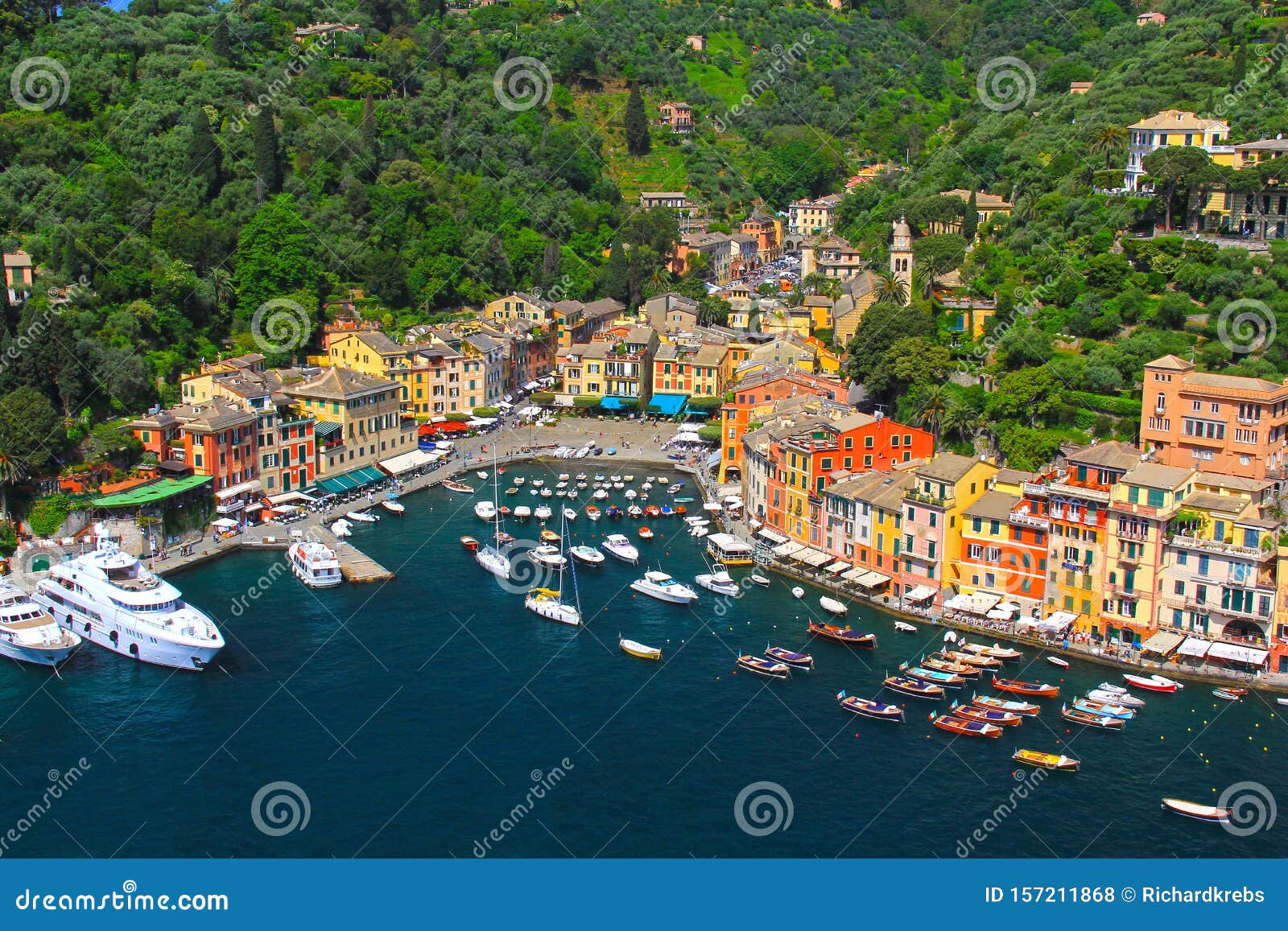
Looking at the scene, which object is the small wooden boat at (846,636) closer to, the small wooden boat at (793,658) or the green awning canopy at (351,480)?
the small wooden boat at (793,658)

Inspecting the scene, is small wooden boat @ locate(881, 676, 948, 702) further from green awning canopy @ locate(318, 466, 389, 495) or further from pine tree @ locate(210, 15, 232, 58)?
pine tree @ locate(210, 15, 232, 58)

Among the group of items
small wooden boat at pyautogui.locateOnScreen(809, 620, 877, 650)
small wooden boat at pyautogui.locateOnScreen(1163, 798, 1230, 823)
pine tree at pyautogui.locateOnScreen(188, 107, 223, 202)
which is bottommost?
small wooden boat at pyautogui.locateOnScreen(1163, 798, 1230, 823)

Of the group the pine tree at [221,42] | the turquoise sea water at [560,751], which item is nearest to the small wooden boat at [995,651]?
the turquoise sea water at [560,751]

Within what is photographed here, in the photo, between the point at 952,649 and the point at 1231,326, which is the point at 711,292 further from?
the point at 952,649

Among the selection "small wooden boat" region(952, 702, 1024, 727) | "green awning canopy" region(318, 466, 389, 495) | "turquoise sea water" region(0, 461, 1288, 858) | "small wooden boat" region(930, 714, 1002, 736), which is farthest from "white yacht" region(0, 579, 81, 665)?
"small wooden boat" region(952, 702, 1024, 727)

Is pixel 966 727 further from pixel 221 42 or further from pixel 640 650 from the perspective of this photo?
pixel 221 42
